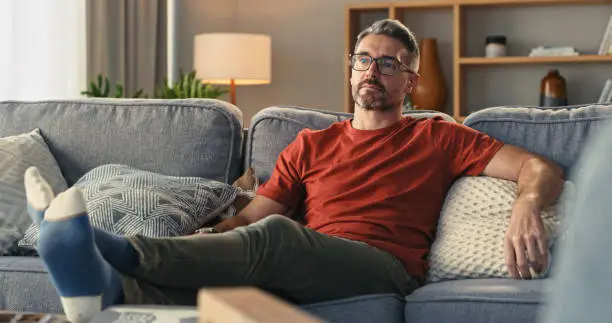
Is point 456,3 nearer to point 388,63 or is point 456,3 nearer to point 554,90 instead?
point 554,90

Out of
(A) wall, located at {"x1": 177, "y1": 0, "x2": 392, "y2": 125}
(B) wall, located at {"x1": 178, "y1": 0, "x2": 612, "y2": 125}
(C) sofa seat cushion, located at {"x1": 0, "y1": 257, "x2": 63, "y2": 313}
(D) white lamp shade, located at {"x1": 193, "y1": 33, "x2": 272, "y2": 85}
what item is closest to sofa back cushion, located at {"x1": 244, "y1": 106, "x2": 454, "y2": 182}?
(C) sofa seat cushion, located at {"x1": 0, "y1": 257, "x2": 63, "y2": 313}

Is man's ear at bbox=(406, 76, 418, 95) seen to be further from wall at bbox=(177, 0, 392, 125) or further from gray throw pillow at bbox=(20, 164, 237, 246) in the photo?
wall at bbox=(177, 0, 392, 125)

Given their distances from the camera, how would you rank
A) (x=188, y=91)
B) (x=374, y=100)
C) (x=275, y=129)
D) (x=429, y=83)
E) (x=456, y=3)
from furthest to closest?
(x=429, y=83), (x=456, y=3), (x=188, y=91), (x=275, y=129), (x=374, y=100)

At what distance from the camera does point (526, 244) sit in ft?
6.30

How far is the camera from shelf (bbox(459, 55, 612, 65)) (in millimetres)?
4922

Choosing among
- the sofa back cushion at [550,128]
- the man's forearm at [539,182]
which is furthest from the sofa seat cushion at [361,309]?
the sofa back cushion at [550,128]

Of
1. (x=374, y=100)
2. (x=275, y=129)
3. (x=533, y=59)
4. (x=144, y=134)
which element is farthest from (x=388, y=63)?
(x=533, y=59)

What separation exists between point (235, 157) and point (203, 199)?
318 mm

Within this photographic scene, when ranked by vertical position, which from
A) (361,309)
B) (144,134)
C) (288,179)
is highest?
(144,134)

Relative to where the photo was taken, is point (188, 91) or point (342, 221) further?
point (188, 91)

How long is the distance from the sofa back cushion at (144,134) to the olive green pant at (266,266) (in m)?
0.66

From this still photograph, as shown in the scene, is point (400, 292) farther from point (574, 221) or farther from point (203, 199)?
point (574, 221)

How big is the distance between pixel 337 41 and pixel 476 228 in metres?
3.65

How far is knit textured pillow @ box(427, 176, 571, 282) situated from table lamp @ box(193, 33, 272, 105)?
2842mm
